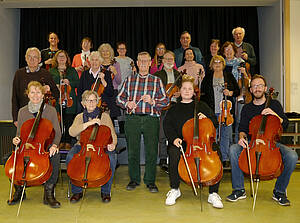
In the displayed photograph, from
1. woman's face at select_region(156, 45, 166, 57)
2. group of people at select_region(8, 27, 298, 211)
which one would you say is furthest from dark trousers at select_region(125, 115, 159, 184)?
woman's face at select_region(156, 45, 166, 57)

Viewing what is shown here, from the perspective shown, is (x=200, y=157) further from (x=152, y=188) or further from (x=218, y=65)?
(x=218, y=65)

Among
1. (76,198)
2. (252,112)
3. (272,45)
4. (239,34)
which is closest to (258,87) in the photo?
(252,112)

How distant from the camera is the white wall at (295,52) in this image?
5668mm

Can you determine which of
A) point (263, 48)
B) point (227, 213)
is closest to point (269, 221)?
point (227, 213)

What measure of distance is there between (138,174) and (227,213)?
110 centimetres

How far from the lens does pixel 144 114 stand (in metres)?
3.68

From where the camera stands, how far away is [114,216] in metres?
2.93

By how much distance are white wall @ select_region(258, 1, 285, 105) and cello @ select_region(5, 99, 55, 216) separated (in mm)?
4046

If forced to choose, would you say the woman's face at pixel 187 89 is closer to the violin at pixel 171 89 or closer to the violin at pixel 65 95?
the violin at pixel 171 89

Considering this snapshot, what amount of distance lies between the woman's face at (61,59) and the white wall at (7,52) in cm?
244

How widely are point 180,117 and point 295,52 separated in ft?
10.4

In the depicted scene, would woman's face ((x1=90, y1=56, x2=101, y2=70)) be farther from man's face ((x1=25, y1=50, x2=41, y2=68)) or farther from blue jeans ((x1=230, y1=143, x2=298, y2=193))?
blue jeans ((x1=230, y1=143, x2=298, y2=193))

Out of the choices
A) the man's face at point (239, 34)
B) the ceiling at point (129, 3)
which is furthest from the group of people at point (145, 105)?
the ceiling at point (129, 3)

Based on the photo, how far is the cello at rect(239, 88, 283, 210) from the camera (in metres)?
2.89
